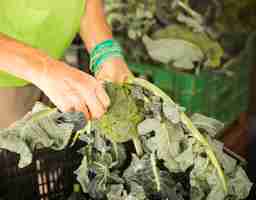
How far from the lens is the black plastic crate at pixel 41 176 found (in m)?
0.88

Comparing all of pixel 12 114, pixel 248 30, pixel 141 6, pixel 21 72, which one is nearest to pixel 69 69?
pixel 21 72

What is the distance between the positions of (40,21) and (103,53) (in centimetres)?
18

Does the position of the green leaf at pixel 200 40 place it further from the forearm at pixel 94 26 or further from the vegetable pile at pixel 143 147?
the vegetable pile at pixel 143 147

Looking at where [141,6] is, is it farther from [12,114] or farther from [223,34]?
[12,114]

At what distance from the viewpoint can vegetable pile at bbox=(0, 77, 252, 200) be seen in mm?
901

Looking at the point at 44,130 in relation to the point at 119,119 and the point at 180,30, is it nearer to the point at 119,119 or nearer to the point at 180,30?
the point at 119,119

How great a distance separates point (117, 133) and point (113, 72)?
0.65ft

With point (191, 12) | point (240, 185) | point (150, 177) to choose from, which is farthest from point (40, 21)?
point (191, 12)

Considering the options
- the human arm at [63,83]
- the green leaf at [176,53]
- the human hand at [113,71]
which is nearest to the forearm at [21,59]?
the human arm at [63,83]

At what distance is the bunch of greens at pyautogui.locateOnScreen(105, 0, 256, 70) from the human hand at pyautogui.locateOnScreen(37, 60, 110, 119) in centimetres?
105

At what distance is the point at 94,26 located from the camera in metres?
1.23

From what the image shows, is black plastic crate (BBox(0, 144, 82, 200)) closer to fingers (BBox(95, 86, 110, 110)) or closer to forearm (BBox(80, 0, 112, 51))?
fingers (BBox(95, 86, 110, 110))

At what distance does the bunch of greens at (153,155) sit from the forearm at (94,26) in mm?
292

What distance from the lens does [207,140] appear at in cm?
93
